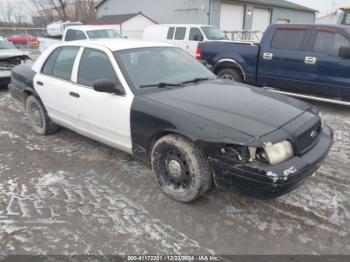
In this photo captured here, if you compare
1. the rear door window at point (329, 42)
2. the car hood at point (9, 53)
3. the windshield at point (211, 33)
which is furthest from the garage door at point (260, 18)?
the car hood at point (9, 53)

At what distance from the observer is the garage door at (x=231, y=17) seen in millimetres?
21422

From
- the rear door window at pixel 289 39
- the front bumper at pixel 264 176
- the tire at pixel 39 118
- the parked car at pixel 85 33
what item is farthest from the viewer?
the parked car at pixel 85 33

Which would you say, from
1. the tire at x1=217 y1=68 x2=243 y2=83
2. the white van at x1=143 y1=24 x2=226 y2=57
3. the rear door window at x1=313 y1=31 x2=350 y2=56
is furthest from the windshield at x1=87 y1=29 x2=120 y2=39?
the rear door window at x1=313 y1=31 x2=350 y2=56

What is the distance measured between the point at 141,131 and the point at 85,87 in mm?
1145

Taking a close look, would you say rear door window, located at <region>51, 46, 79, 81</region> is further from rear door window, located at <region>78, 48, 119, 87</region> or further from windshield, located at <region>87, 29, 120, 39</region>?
windshield, located at <region>87, 29, 120, 39</region>

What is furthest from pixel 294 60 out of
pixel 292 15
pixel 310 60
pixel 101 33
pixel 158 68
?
pixel 292 15

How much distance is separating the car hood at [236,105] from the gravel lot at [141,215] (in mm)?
951

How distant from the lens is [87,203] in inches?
134

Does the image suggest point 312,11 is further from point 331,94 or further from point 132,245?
point 132,245

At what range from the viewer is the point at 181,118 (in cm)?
309

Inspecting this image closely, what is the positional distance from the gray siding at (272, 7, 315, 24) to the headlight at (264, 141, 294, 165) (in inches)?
961

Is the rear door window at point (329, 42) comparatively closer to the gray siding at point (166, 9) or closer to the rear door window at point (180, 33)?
the rear door window at point (180, 33)

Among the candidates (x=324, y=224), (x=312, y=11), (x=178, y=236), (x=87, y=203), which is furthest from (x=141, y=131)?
(x=312, y=11)

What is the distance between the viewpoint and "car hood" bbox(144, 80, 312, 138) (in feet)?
9.61
